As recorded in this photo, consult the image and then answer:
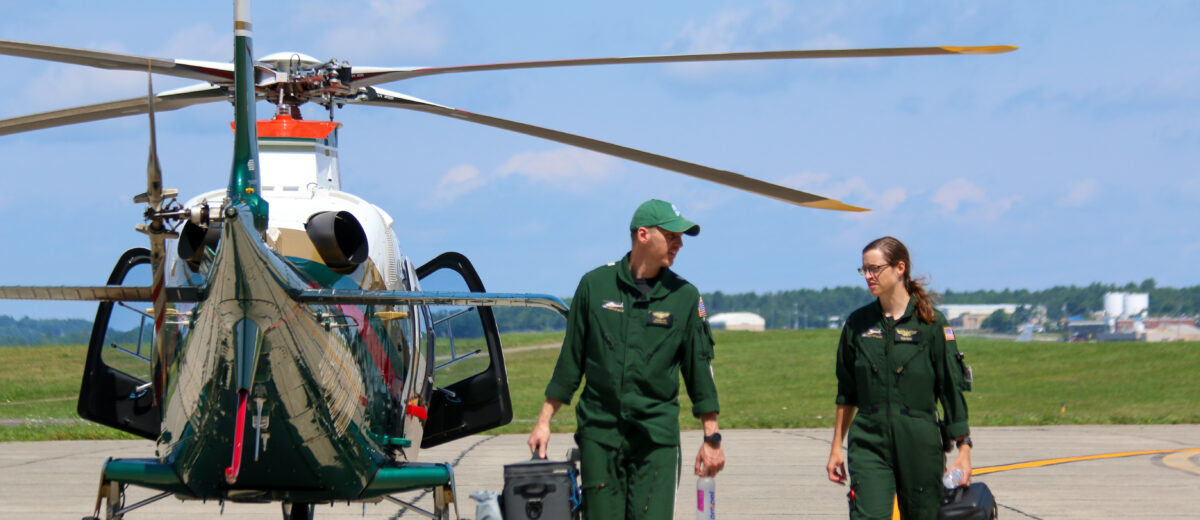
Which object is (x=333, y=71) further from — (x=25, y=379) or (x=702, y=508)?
(x=25, y=379)

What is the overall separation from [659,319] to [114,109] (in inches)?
171

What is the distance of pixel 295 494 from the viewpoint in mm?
6836

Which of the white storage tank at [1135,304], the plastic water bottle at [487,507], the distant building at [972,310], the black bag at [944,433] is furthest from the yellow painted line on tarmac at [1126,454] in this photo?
the distant building at [972,310]

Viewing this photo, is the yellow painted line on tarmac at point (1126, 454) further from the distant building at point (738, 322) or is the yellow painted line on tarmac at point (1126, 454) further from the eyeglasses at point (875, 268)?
the distant building at point (738, 322)

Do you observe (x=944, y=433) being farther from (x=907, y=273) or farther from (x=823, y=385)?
(x=823, y=385)

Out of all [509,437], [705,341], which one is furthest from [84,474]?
[705,341]

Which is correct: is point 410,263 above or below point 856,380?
above

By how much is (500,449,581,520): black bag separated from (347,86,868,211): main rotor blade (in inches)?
102

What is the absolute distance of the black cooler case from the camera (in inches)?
205

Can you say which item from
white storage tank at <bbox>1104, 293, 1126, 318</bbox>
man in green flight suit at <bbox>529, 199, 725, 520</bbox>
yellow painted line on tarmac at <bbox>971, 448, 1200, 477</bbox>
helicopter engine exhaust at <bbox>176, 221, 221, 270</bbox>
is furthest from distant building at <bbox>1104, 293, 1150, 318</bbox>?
man in green flight suit at <bbox>529, 199, 725, 520</bbox>

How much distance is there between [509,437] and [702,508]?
46.5ft

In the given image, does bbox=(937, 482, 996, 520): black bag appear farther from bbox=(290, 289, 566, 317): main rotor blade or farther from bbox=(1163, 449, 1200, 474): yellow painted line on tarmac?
bbox=(1163, 449, 1200, 474): yellow painted line on tarmac

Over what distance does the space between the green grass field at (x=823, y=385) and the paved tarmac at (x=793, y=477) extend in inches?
117

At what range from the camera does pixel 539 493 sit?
5203mm
